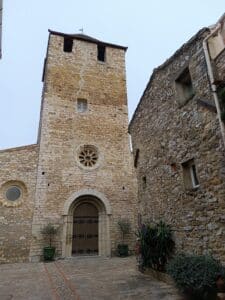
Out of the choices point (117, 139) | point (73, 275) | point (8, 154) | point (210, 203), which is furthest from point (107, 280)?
point (117, 139)

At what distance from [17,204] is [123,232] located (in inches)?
180

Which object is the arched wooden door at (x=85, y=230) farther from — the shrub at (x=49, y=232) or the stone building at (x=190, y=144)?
the stone building at (x=190, y=144)

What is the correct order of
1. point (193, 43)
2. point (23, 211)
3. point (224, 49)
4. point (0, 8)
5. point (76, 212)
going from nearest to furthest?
point (224, 49) → point (0, 8) → point (193, 43) → point (23, 211) → point (76, 212)

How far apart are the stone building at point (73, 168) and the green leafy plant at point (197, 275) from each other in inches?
257

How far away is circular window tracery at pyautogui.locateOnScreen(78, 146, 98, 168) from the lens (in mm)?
10874

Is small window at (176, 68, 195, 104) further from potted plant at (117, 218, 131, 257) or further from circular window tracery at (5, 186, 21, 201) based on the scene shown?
circular window tracery at (5, 186, 21, 201)

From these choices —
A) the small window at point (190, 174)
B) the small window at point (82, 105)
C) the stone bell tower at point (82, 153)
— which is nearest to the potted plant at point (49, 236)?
the stone bell tower at point (82, 153)

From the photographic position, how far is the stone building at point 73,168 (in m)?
9.10

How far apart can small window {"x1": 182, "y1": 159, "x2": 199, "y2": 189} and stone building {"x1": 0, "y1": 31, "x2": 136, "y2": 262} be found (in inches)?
238

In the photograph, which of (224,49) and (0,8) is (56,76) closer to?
(0,8)

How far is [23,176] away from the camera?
31.3ft

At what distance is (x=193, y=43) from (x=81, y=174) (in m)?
7.40

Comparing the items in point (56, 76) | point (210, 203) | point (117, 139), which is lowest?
point (210, 203)

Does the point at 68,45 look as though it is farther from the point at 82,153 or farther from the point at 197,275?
the point at 197,275
